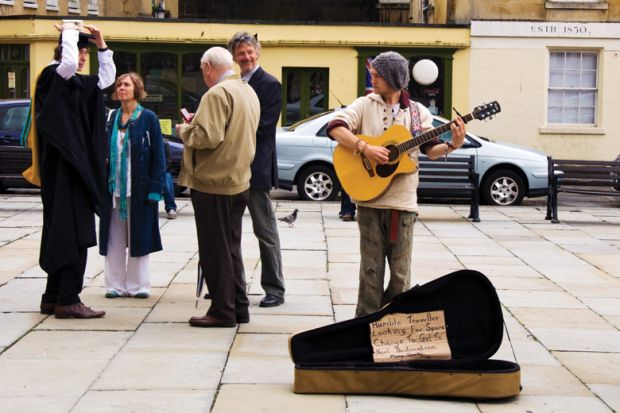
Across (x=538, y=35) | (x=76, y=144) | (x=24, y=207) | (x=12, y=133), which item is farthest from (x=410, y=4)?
(x=76, y=144)

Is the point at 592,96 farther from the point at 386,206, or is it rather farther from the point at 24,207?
the point at 386,206

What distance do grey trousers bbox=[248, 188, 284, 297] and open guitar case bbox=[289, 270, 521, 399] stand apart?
8.36 ft

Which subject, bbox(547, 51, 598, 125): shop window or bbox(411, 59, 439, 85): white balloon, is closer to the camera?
bbox(411, 59, 439, 85): white balloon

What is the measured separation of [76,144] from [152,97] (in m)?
20.0

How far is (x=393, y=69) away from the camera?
745cm

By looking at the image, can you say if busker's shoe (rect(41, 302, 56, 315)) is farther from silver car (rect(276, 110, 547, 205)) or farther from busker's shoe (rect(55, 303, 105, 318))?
silver car (rect(276, 110, 547, 205))

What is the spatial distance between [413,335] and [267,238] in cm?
270

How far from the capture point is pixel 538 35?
2828 centimetres

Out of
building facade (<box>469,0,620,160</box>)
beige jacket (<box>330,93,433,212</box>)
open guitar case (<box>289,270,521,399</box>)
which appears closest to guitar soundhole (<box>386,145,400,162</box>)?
beige jacket (<box>330,93,433,212</box>)

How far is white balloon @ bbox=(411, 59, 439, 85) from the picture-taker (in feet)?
91.7

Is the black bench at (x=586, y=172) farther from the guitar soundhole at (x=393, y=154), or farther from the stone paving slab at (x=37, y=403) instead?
the stone paving slab at (x=37, y=403)

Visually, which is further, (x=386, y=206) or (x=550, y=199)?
(x=550, y=199)

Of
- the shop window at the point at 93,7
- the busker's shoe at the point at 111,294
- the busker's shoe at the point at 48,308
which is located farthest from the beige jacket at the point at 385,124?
the shop window at the point at 93,7

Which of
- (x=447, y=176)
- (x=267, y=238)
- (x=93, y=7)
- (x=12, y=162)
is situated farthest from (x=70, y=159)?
(x=93, y=7)
